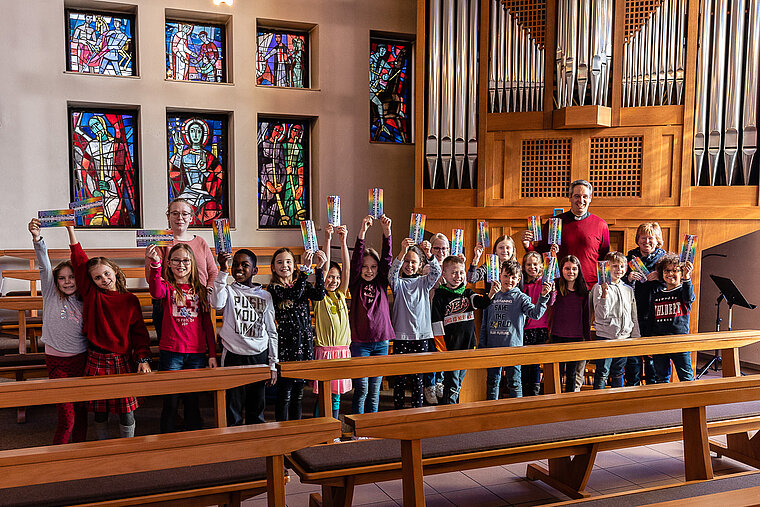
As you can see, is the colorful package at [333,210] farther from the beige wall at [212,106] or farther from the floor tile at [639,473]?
the beige wall at [212,106]

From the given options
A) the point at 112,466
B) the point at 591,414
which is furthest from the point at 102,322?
the point at 591,414

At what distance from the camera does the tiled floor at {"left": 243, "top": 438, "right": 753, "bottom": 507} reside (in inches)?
130

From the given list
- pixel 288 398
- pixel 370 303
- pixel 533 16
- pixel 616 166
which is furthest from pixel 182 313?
pixel 533 16

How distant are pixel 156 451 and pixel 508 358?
1.88 metres

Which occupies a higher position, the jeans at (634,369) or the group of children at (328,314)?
the group of children at (328,314)

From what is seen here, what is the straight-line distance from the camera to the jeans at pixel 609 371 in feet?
14.8

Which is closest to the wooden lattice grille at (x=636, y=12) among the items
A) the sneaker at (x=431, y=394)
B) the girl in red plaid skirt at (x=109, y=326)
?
the sneaker at (x=431, y=394)

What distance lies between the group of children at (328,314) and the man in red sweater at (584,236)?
28 cm

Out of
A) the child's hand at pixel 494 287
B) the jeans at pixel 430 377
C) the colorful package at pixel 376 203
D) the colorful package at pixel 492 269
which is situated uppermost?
the colorful package at pixel 376 203

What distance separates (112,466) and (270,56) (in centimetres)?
680

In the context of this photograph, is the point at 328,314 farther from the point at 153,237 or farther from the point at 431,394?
the point at 153,237

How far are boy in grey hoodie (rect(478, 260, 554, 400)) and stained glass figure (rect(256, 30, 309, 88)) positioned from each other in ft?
14.8

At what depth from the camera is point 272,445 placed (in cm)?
200

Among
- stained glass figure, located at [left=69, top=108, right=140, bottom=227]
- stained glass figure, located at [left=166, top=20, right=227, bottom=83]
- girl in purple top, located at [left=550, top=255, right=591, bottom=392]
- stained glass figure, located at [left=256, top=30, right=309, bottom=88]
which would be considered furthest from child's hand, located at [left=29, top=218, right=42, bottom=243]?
stained glass figure, located at [left=256, top=30, right=309, bottom=88]
